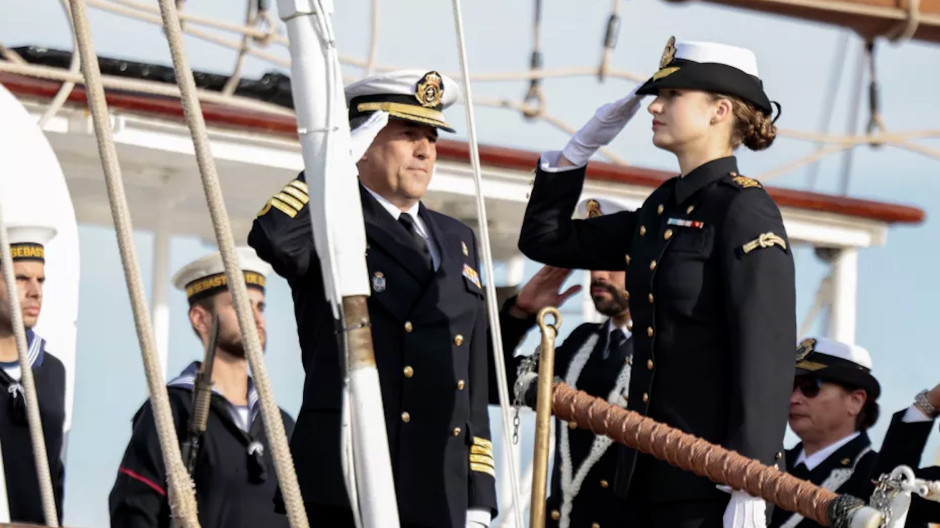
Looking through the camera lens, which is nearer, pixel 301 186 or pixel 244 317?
pixel 244 317

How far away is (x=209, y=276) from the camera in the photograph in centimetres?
709

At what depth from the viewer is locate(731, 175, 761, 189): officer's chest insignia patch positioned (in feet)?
15.9

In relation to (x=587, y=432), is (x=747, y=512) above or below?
below

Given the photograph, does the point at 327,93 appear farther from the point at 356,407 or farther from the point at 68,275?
the point at 68,275

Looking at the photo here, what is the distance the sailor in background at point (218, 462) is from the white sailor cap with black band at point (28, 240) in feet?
1.95

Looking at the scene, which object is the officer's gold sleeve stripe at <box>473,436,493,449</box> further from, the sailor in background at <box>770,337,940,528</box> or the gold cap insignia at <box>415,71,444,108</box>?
the sailor in background at <box>770,337,940,528</box>

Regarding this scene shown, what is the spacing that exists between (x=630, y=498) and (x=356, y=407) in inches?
33.6

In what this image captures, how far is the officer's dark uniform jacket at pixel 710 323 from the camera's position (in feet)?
15.1

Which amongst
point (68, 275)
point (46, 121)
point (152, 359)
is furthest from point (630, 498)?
point (46, 121)

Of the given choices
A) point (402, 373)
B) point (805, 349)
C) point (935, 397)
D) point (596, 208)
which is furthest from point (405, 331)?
point (805, 349)

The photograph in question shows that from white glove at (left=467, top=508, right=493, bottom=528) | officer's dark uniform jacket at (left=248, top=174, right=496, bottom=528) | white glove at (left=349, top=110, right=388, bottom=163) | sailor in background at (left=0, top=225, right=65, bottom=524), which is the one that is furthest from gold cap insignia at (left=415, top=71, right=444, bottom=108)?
sailor in background at (left=0, top=225, right=65, bottom=524)

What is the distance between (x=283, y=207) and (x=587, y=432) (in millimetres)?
1924

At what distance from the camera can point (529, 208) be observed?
5.26 meters

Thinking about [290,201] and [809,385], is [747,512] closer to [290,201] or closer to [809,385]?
[290,201]
